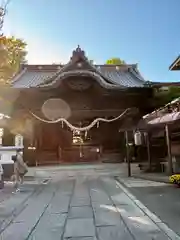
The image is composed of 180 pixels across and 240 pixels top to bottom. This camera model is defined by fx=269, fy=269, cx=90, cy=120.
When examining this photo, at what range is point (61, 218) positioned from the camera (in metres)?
5.33

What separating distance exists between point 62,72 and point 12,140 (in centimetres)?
558

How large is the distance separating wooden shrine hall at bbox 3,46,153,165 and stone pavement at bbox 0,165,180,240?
969 centimetres

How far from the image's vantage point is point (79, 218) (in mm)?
5320

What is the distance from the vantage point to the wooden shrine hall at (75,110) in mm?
17250

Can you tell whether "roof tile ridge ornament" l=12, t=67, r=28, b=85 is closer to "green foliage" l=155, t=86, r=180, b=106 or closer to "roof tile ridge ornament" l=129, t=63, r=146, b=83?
"roof tile ridge ornament" l=129, t=63, r=146, b=83

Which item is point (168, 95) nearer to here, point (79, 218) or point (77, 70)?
point (77, 70)

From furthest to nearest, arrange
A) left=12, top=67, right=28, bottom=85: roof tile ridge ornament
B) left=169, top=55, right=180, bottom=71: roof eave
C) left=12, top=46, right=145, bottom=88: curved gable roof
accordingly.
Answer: left=12, top=67, right=28, bottom=85: roof tile ridge ornament → left=12, top=46, right=145, bottom=88: curved gable roof → left=169, top=55, right=180, bottom=71: roof eave

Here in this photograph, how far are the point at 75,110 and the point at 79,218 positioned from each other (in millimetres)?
13070

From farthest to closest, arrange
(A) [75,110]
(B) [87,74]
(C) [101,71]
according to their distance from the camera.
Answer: (C) [101,71] → (A) [75,110] → (B) [87,74]

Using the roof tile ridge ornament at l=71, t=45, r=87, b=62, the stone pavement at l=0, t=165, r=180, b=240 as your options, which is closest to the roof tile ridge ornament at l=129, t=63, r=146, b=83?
the roof tile ridge ornament at l=71, t=45, r=87, b=62

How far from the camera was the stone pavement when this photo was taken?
169 inches

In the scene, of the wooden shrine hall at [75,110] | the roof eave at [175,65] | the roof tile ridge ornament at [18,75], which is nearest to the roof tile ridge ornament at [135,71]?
the wooden shrine hall at [75,110]

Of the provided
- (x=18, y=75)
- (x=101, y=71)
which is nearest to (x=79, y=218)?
(x=18, y=75)

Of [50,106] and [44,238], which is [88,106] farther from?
[44,238]
